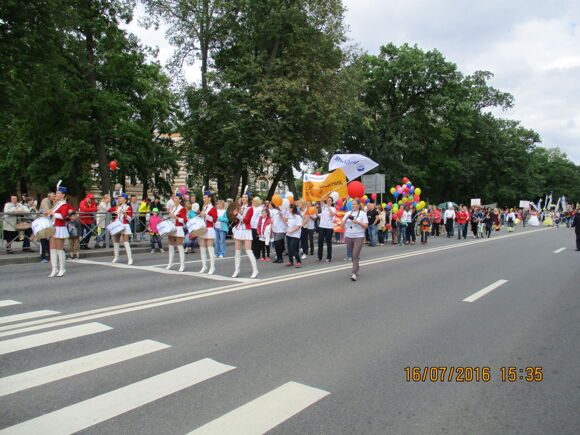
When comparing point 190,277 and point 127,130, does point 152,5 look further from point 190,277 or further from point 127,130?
point 190,277

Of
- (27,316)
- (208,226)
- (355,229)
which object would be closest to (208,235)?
(208,226)

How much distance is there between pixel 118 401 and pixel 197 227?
708 cm

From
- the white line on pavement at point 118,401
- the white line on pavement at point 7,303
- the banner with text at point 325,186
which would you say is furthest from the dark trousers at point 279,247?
the white line on pavement at point 118,401

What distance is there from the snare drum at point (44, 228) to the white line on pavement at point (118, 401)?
7409mm

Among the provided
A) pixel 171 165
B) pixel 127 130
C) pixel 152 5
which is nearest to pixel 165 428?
pixel 152 5

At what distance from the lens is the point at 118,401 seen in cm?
365

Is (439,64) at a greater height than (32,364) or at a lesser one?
greater

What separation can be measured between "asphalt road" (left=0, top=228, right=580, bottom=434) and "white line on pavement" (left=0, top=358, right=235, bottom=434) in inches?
0.6

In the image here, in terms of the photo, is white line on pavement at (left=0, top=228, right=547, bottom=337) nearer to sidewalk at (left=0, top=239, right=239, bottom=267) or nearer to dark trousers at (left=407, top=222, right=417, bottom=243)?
sidewalk at (left=0, top=239, right=239, bottom=267)

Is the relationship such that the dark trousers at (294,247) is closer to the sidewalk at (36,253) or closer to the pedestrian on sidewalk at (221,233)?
the pedestrian on sidewalk at (221,233)

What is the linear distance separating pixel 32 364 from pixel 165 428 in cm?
210

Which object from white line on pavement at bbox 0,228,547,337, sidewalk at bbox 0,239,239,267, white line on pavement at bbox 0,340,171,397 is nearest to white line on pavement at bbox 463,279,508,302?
white line on pavement at bbox 0,228,547,337

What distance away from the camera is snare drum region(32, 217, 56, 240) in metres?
10.2

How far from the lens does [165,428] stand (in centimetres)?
323
